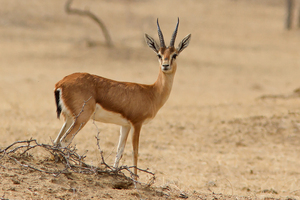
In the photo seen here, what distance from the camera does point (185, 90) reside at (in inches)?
672

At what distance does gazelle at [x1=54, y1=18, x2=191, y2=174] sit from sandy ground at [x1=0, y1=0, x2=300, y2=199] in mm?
573

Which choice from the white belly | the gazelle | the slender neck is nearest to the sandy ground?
the gazelle

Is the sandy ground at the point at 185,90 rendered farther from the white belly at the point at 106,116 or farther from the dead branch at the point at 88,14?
the white belly at the point at 106,116

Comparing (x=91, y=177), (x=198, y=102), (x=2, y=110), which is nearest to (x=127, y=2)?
(x=198, y=102)

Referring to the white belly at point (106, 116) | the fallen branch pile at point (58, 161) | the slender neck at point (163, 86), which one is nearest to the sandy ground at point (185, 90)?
the fallen branch pile at point (58, 161)

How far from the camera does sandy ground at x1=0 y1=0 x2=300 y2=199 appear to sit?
7.43 meters

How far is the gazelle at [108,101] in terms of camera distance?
20.2 feet

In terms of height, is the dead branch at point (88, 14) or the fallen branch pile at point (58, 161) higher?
the dead branch at point (88, 14)

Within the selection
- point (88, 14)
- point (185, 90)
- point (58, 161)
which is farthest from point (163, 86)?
point (88, 14)

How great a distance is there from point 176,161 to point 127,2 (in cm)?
3383

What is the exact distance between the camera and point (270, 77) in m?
21.0

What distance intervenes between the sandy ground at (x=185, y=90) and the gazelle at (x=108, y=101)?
22.6 inches

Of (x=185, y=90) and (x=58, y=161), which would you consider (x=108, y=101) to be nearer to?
(x=58, y=161)

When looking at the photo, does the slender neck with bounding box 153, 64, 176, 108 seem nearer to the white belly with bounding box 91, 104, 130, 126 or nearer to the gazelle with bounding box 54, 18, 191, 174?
the gazelle with bounding box 54, 18, 191, 174
